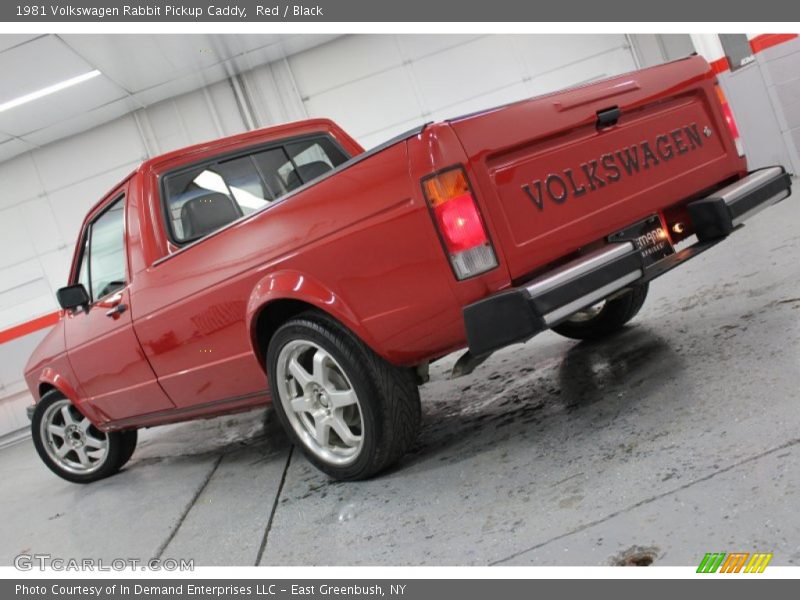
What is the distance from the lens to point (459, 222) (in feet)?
8.39

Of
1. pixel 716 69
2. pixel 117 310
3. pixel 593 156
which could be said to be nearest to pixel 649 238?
pixel 593 156

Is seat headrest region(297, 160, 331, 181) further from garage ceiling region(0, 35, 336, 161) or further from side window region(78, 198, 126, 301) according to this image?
garage ceiling region(0, 35, 336, 161)

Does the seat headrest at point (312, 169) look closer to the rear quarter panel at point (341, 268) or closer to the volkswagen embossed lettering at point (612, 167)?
the rear quarter panel at point (341, 268)

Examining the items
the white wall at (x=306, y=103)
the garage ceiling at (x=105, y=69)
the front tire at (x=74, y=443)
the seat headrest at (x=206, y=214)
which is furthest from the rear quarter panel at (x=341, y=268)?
the white wall at (x=306, y=103)

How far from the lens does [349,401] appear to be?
3.10m

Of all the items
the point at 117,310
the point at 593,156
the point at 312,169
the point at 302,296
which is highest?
the point at 312,169

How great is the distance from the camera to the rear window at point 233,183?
4.06m

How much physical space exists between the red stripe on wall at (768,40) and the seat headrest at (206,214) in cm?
718

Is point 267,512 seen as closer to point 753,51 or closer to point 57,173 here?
point 753,51

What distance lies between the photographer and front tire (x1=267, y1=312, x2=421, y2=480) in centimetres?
296

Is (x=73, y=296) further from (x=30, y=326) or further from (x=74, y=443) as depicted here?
(x=30, y=326)

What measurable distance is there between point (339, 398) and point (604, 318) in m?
1.97

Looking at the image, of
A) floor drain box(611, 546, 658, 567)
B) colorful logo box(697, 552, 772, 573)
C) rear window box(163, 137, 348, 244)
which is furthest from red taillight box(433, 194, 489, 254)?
rear window box(163, 137, 348, 244)

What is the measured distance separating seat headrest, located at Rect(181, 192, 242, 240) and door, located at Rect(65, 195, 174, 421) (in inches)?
16.2
